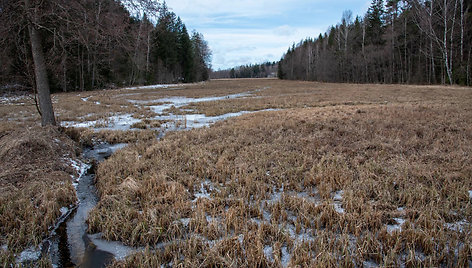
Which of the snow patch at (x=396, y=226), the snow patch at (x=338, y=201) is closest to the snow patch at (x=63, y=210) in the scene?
the snow patch at (x=338, y=201)

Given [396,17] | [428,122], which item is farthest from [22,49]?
[396,17]

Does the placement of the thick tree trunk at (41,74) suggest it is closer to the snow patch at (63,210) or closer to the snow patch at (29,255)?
the snow patch at (63,210)

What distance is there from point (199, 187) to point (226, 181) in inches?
24.7

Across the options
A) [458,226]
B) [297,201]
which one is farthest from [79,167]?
[458,226]

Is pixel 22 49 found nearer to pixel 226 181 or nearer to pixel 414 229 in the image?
pixel 226 181

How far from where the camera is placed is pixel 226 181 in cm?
524

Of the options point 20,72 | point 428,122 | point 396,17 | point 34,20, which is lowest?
point 428,122

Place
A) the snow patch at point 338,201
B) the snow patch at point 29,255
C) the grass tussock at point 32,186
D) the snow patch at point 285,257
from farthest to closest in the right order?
the snow patch at point 338,201
the grass tussock at point 32,186
the snow patch at point 29,255
the snow patch at point 285,257

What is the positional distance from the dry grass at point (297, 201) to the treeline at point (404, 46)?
31.9 m

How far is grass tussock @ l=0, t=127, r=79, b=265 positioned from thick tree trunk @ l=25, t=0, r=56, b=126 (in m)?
1.33

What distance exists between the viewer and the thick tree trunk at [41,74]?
303 inches

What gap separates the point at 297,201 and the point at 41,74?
8.94m

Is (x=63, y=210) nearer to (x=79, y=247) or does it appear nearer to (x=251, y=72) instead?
(x=79, y=247)

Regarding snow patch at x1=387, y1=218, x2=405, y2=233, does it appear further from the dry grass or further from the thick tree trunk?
the thick tree trunk
